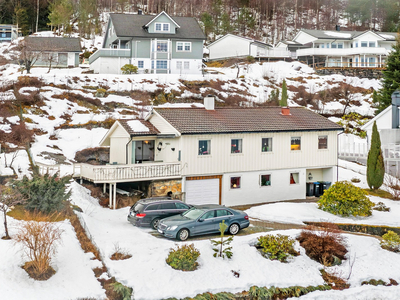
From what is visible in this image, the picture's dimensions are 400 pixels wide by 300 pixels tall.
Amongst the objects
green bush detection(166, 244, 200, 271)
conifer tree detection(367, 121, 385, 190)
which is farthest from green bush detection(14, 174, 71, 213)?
conifer tree detection(367, 121, 385, 190)

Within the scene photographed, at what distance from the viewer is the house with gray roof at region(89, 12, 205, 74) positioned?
191 ft

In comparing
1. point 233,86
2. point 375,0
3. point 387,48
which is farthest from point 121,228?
point 375,0

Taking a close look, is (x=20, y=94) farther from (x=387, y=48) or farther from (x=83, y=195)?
(x=387, y=48)

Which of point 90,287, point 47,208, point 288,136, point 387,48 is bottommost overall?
point 90,287

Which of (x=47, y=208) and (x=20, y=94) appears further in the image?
(x=20, y=94)

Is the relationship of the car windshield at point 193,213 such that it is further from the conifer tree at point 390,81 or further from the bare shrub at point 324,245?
the conifer tree at point 390,81

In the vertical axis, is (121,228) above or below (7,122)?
below

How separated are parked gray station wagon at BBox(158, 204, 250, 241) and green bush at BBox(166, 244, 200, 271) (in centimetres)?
203

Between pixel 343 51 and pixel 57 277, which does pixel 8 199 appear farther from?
pixel 343 51

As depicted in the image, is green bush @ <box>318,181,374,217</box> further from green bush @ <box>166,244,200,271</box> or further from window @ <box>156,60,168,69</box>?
window @ <box>156,60,168,69</box>

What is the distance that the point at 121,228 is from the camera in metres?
20.3

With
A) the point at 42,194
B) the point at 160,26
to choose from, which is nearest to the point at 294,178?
the point at 42,194

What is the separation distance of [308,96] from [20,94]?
1437 inches

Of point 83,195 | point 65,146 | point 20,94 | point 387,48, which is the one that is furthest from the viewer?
point 387,48
